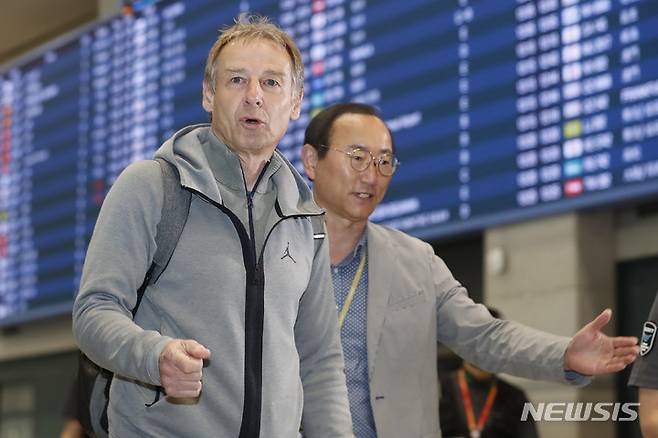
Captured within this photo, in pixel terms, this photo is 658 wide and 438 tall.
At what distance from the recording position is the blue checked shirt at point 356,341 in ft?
11.5

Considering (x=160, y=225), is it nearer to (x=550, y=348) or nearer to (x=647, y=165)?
(x=550, y=348)

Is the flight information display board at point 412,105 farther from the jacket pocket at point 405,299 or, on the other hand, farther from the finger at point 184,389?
the finger at point 184,389

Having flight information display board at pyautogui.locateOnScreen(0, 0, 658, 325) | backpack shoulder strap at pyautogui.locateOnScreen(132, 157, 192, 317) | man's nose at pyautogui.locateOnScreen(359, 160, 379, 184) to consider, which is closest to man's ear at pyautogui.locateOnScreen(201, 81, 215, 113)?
backpack shoulder strap at pyautogui.locateOnScreen(132, 157, 192, 317)

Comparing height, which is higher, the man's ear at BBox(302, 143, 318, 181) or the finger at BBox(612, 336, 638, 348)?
the man's ear at BBox(302, 143, 318, 181)

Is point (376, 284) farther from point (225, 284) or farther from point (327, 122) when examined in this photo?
point (225, 284)

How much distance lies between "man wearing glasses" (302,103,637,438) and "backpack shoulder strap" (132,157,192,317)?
4.13 ft

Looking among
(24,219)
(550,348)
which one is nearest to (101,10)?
(24,219)

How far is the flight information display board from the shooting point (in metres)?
5.84

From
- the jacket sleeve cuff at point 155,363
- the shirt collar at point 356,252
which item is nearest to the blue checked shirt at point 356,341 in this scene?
the shirt collar at point 356,252

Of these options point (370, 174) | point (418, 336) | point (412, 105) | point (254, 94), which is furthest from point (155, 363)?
point (412, 105)

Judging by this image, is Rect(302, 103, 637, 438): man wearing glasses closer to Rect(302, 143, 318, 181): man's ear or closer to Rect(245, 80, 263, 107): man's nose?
Rect(302, 143, 318, 181): man's ear

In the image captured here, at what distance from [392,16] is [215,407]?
5231 millimetres

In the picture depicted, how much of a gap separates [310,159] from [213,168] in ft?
5.07

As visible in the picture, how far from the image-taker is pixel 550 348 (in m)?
3.29
